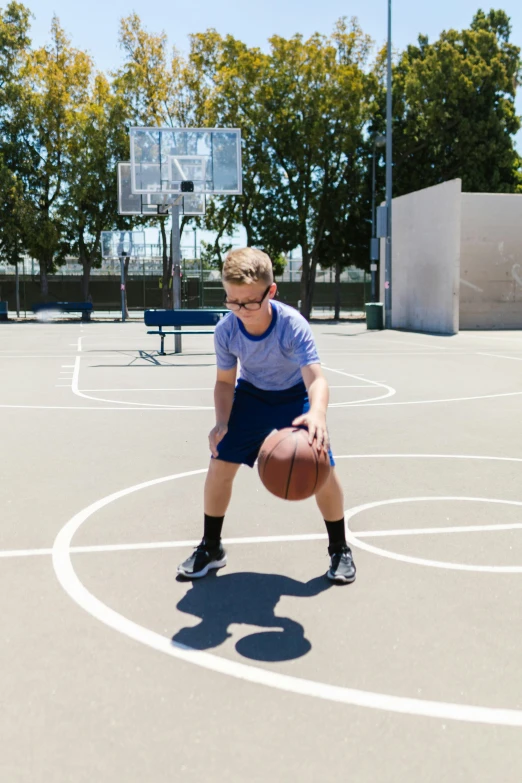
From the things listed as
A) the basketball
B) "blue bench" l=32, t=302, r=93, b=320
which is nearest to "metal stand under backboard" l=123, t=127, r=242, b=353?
the basketball

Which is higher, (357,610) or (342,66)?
(342,66)

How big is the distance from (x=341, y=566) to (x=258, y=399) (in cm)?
91

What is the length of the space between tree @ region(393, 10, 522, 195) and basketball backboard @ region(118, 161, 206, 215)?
2010 centimetres

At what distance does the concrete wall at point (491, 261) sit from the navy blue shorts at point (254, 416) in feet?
90.2

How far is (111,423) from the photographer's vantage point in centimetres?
896

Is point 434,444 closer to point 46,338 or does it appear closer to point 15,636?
point 15,636

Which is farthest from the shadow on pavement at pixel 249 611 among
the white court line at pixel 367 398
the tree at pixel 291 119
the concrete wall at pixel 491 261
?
the tree at pixel 291 119

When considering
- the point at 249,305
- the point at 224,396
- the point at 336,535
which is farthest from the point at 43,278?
the point at 249,305

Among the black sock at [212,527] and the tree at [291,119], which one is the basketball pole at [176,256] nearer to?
the black sock at [212,527]

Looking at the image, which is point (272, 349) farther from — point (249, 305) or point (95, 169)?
point (95, 169)

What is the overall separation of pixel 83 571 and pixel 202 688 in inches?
57.2

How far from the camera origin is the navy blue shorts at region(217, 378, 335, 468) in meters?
4.09

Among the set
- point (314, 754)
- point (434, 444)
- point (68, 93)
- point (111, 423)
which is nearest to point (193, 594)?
point (314, 754)

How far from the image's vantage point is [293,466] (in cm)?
358
